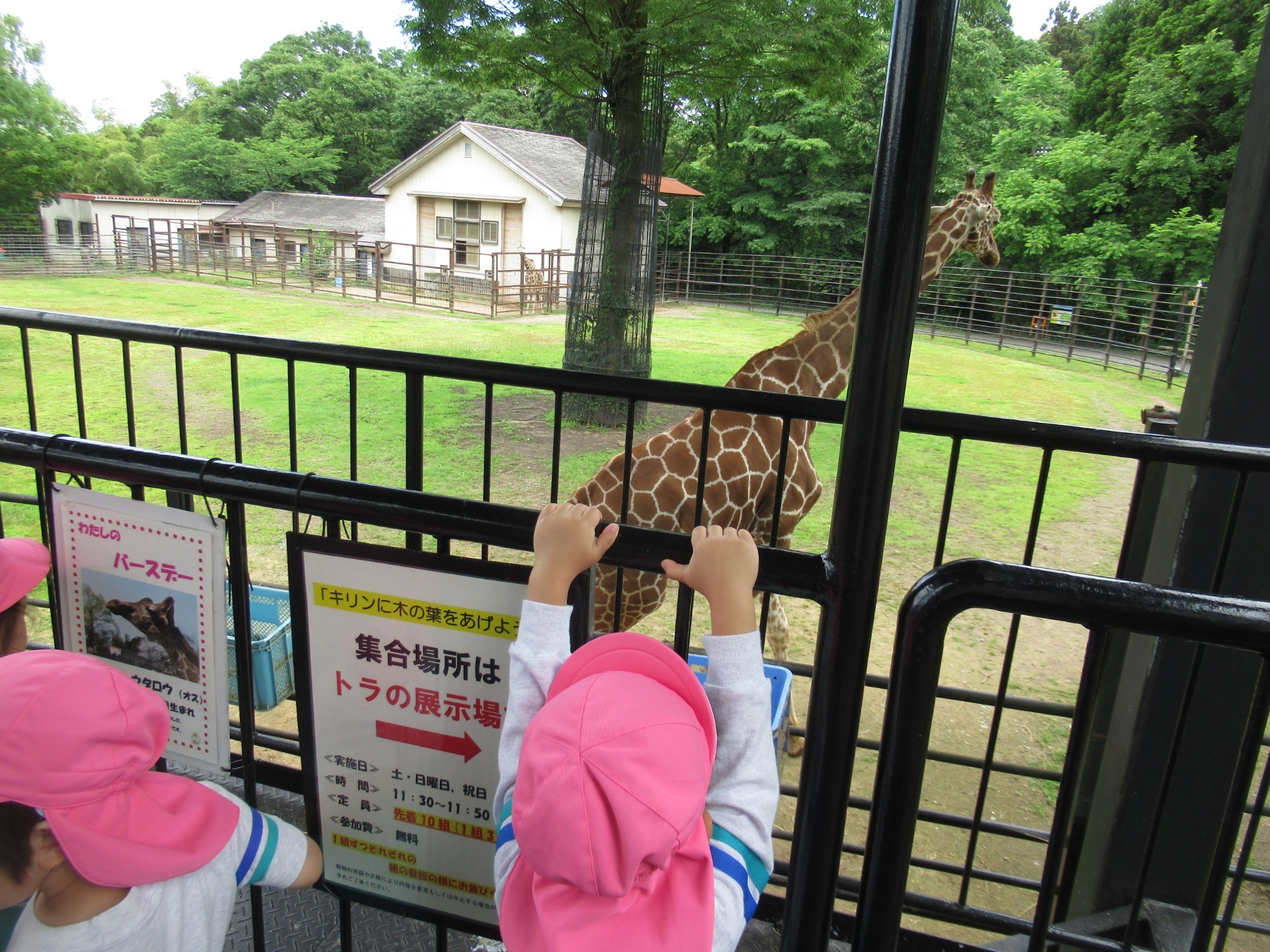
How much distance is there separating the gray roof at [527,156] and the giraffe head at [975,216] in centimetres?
1987

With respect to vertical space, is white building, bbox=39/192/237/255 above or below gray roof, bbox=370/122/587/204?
below

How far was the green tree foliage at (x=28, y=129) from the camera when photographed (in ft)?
59.7

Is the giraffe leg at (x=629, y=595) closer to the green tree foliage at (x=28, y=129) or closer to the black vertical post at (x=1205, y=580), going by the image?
the black vertical post at (x=1205, y=580)

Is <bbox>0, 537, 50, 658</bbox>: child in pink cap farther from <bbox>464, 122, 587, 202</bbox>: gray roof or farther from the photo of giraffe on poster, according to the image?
<bbox>464, 122, 587, 202</bbox>: gray roof

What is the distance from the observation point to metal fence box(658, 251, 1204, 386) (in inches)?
643

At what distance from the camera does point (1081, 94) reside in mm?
21828

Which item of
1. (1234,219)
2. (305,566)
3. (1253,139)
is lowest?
(305,566)

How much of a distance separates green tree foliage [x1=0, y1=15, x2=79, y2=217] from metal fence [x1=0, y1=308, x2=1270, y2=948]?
21.7 metres

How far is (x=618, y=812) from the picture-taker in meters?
0.78

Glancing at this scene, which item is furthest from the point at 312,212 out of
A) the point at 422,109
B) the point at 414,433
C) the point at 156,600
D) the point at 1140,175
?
the point at 156,600

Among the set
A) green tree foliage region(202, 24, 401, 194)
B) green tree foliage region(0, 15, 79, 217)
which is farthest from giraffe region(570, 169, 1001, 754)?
green tree foliage region(202, 24, 401, 194)

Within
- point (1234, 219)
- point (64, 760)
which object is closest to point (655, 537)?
point (64, 760)

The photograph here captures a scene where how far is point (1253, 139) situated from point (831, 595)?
5.75 feet

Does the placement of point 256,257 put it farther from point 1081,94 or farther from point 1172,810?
point 1172,810
